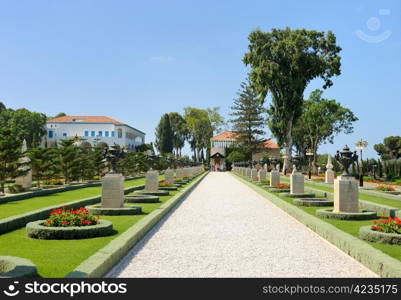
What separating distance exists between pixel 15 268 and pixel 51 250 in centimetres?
220

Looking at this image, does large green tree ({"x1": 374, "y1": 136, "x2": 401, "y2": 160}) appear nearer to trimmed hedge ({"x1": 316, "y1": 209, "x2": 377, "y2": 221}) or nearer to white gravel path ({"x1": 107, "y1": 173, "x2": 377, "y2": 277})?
trimmed hedge ({"x1": 316, "y1": 209, "x2": 377, "y2": 221})

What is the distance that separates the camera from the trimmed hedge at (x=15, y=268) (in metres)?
6.18

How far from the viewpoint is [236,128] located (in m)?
93.7

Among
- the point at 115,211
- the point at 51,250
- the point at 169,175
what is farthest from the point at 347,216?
the point at 169,175

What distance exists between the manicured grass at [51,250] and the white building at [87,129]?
9081 centimetres

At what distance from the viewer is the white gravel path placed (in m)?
7.57

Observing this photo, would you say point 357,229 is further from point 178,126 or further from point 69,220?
point 178,126

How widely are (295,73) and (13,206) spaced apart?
37719 mm

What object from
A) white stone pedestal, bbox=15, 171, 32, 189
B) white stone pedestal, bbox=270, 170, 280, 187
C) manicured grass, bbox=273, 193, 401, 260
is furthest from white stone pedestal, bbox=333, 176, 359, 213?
white stone pedestal, bbox=15, 171, 32, 189

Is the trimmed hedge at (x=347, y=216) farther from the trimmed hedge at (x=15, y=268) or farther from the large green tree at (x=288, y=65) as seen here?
the large green tree at (x=288, y=65)

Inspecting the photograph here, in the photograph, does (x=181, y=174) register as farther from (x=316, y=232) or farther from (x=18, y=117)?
(x=18, y=117)

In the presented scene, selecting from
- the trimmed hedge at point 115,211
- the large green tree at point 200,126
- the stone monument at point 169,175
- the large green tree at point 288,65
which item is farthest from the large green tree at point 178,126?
the trimmed hedge at point 115,211

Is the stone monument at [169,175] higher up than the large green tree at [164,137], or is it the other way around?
the large green tree at [164,137]

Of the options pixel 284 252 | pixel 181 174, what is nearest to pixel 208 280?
pixel 284 252
